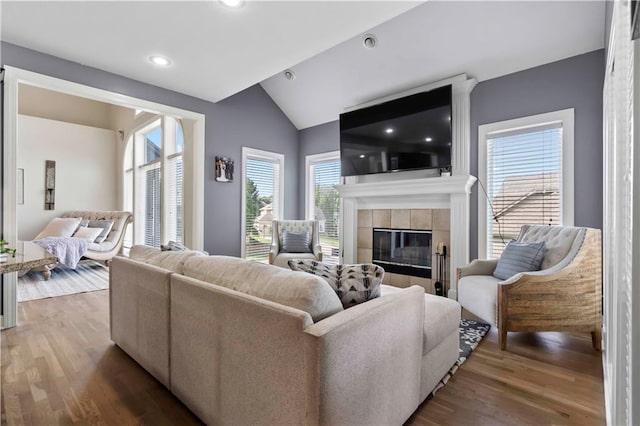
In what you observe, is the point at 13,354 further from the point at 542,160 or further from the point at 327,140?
the point at 542,160

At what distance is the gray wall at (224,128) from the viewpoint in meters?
3.10

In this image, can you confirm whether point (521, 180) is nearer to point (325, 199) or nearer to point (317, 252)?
point (317, 252)

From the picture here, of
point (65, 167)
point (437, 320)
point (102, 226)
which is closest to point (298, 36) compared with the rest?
point (437, 320)

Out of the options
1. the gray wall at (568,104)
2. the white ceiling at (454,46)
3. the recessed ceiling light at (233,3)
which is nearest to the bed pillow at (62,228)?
the white ceiling at (454,46)

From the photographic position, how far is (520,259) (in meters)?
2.66

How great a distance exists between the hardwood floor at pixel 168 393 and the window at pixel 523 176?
45.7 inches

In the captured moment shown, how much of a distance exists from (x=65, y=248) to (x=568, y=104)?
6.46 m

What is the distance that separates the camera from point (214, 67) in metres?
3.25

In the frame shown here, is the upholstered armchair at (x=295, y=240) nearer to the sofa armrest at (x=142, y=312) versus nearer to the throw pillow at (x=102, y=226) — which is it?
the sofa armrest at (x=142, y=312)

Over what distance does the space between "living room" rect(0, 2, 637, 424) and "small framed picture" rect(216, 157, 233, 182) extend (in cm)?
6

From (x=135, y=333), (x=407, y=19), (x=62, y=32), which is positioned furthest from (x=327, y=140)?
(x=135, y=333)

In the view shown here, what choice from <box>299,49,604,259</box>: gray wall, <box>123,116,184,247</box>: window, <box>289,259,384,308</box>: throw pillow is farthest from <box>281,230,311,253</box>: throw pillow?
<box>289,259,384,308</box>: throw pillow

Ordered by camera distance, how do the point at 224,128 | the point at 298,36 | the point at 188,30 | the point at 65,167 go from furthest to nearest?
the point at 65,167, the point at 224,128, the point at 298,36, the point at 188,30

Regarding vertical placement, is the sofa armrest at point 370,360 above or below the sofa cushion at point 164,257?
below
